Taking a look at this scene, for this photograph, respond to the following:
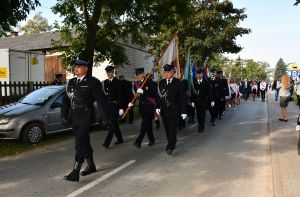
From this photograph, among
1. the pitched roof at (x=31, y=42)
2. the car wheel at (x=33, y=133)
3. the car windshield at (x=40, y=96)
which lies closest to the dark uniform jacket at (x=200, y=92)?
the car windshield at (x=40, y=96)

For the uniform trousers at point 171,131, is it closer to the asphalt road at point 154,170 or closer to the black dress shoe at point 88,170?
the asphalt road at point 154,170

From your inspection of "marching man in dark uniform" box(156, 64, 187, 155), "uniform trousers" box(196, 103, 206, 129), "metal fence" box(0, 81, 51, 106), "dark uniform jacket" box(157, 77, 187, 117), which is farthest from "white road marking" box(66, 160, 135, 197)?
"metal fence" box(0, 81, 51, 106)

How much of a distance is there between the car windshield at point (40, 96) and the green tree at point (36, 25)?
242 feet

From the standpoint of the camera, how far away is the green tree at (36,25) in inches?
3248

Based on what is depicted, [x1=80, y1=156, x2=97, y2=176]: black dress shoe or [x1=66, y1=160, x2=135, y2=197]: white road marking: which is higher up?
[x1=80, y1=156, x2=97, y2=176]: black dress shoe

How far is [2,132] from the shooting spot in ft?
33.0

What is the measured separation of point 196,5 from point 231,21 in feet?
11.0

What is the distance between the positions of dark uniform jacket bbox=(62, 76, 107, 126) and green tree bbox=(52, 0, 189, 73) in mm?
8415

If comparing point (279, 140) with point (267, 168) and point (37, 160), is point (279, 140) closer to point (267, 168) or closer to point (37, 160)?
point (267, 168)

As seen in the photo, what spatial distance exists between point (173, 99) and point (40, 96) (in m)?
4.38

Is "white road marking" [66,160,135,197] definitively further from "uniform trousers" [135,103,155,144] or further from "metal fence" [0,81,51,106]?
"metal fence" [0,81,51,106]

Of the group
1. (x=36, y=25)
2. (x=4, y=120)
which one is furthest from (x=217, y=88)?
(x=36, y=25)

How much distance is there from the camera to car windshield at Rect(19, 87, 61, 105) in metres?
11.1

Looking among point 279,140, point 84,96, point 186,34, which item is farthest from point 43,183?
point 186,34
